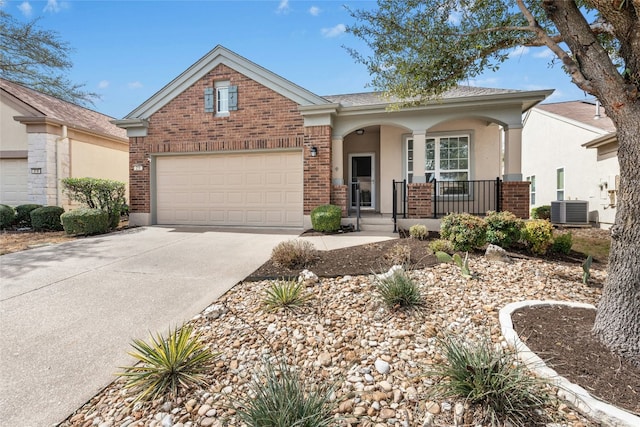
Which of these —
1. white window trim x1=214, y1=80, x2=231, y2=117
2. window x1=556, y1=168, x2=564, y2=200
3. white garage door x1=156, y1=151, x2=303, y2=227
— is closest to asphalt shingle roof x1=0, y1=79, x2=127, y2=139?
white garage door x1=156, y1=151, x2=303, y2=227

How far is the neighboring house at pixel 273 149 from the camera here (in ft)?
29.4

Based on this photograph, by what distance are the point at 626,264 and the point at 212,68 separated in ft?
34.8

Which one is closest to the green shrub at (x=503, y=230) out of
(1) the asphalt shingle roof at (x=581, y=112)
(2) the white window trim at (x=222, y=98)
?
(2) the white window trim at (x=222, y=98)

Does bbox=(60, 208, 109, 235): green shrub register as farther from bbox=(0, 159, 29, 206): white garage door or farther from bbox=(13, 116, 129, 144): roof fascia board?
bbox=(0, 159, 29, 206): white garage door

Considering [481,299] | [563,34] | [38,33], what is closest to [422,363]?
[481,299]

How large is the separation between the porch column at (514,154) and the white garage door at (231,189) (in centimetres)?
575

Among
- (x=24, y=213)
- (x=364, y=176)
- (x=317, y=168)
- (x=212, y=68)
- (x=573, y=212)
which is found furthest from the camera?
(x=364, y=176)

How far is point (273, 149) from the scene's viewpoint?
373 inches

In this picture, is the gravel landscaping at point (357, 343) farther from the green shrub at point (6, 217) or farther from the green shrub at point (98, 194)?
the green shrub at point (6, 217)

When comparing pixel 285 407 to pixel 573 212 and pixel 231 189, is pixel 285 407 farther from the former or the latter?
pixel 573 212

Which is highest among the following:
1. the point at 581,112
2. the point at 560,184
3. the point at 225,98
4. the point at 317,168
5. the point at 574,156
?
the point at 581,112

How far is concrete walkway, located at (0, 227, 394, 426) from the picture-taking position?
2465 millimetres

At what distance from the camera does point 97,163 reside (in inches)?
496

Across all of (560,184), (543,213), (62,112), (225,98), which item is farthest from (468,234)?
(62,112)
